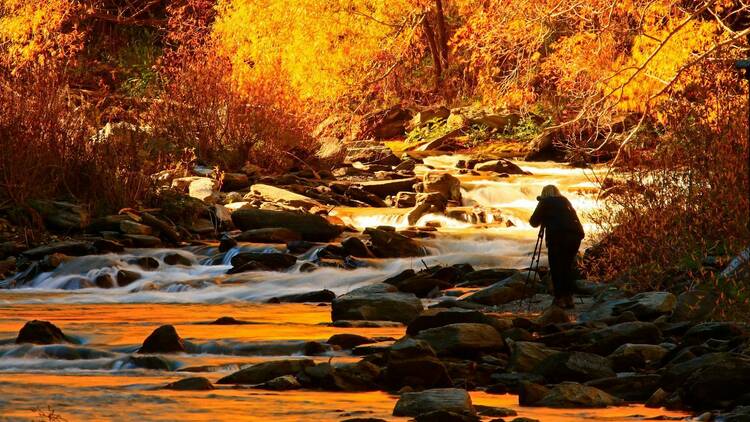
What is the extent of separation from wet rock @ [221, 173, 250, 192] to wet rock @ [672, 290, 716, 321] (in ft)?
41.0

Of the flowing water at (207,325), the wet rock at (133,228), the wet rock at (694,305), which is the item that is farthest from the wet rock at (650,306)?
the wet rock at (133,228)

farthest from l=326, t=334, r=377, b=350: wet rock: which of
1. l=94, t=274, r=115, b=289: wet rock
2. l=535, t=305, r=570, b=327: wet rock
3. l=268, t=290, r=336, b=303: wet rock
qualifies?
l=94, t=274, r=115, b=289: wet rock

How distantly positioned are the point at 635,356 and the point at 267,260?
8431 millimetres

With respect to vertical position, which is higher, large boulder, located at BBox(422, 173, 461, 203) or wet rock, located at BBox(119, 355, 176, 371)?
large boulder, located at BBox(422, 173, 461, 203)

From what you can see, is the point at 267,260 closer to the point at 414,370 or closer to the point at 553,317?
the point at 553,317

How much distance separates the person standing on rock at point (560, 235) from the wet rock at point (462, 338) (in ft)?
10.9

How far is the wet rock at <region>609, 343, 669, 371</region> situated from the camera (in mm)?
8523

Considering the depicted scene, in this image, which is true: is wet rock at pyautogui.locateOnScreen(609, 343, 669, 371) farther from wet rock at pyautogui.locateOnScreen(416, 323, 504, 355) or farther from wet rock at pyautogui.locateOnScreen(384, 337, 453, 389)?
wet rock at pyautogui.locateOnScreen(384, 337, 453, 389)

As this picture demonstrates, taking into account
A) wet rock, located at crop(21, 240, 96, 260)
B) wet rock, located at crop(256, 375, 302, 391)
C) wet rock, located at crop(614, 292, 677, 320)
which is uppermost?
wet rock, located at crop(21, 240, 96, 260)

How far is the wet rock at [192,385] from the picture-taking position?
791 cm

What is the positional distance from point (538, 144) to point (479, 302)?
1508 cm

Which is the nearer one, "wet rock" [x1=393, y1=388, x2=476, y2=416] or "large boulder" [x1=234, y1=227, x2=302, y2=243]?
"wet rock" [x1=393, y1=388, x2=476, y2=416]

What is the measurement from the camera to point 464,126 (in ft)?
99.8

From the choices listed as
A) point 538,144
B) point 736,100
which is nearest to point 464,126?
point 538,144
